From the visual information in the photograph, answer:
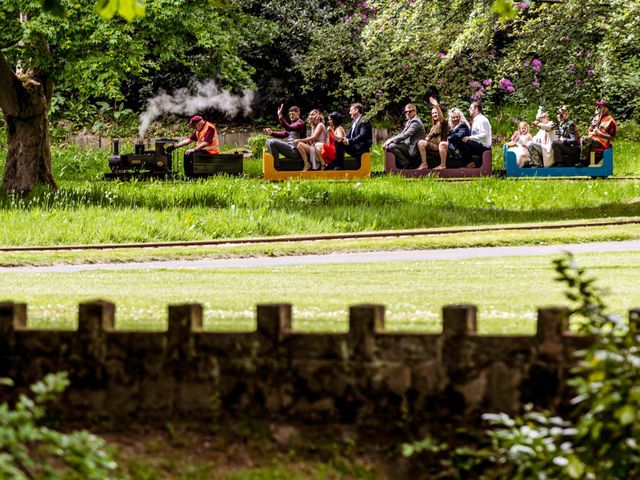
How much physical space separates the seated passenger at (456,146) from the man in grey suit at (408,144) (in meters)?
0.49

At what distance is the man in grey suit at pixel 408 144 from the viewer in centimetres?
2786

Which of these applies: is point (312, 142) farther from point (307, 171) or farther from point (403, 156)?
point (403, 156)

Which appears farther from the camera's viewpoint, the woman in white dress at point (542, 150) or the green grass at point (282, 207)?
the woman in white dress at point (542, 150)

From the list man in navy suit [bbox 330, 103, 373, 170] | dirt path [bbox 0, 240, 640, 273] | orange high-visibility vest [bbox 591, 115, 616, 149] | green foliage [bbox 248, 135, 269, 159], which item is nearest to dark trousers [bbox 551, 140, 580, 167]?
orange high-visibility vest [bbox 591, 115, 616, 149]

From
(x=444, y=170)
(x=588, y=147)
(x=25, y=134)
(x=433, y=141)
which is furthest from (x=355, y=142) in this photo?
(x=25, y=134)

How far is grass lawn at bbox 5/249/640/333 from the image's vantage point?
8.74m

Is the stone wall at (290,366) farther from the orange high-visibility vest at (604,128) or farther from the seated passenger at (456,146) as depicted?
the orange high-visibility vest at (604,128)

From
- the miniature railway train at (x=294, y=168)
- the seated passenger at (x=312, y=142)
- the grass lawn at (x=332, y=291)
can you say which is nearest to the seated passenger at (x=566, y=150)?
the miniature railway train at (x=294, y=168)

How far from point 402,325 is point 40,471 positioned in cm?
251

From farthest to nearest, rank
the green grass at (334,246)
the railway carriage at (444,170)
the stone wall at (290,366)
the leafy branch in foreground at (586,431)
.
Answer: the railway carriage at (444,170) < the green grass at (334,246) < the stone wall at (290,366) < the leafy branch in foreground at (586,431)

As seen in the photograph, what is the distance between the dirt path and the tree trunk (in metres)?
8.66

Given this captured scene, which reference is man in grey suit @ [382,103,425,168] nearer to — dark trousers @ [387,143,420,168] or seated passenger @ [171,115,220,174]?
dark trousers @ [387,143,420,168]

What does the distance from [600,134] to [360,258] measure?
13.4 metres

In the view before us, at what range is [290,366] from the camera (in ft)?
23.0
